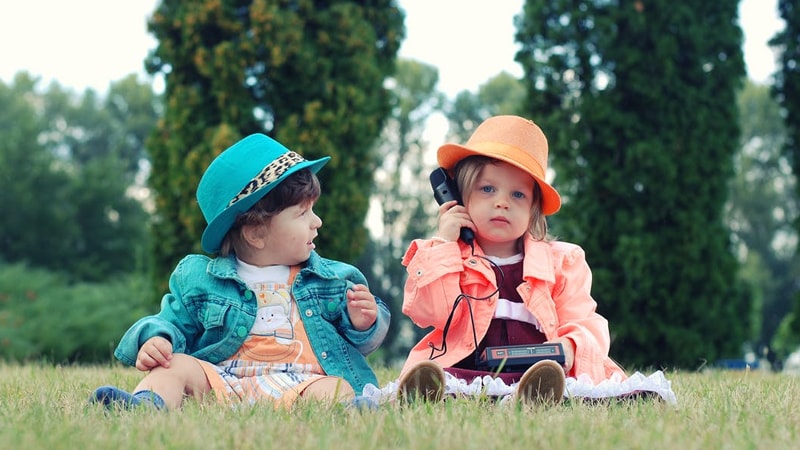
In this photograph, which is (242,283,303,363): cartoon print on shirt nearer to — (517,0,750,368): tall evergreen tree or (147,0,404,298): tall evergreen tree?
(147,0,404,298): tall evergreen tree

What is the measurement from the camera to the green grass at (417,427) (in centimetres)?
243

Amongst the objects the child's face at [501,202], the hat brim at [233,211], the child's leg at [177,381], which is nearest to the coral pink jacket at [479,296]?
the child's face at [501,202]

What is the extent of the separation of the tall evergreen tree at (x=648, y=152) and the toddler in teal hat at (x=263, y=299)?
6708mm

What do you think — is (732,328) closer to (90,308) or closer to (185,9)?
(185,9)

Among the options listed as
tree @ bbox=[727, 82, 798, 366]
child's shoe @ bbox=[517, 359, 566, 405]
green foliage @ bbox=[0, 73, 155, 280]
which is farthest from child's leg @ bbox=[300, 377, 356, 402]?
tree @ bbox=[727, 82, 798, 366]

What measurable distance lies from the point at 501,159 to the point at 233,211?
1224 millimetres

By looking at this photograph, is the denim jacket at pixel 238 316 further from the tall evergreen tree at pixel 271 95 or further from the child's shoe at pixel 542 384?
the tall evergreen tree at pixel 271 95

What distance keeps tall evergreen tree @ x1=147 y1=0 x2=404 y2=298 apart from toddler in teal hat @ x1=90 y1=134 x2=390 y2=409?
20.4ft

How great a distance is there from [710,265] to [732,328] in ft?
2.95

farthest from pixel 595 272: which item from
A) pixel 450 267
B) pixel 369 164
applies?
pixel 450 267

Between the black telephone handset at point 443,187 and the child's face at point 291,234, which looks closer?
the child's face at point 291,234

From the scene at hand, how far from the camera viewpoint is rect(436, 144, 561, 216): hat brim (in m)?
3.88

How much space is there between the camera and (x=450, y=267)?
388 cm

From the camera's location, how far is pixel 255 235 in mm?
3938
